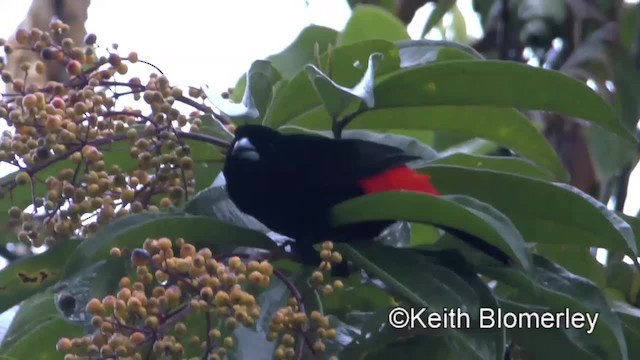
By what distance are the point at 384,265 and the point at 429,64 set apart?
0.24 metres

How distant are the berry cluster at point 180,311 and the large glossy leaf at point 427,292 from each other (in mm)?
103

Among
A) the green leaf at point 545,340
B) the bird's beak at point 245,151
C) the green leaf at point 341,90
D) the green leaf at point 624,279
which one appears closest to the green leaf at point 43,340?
the bird's beak at point 245,151

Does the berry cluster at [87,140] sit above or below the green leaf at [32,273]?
above

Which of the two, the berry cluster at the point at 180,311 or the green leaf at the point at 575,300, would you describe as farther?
the green leaf at the point at 575,300

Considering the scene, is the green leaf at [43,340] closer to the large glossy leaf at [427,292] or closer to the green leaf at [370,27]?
the large glossy leaf at [427,292]

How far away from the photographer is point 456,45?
1.34 m

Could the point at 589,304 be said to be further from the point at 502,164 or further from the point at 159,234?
the point at 159,234

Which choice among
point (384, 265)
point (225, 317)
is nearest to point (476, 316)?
point (384, 265)

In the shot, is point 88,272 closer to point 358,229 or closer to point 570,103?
point 358,229

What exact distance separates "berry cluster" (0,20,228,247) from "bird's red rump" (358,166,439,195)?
20 cm

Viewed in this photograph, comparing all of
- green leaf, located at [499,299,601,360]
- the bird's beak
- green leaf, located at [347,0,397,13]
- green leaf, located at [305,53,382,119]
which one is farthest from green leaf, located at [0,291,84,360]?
green leaf, located at [347,0,397,13]

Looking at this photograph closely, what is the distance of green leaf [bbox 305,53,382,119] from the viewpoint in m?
1.05

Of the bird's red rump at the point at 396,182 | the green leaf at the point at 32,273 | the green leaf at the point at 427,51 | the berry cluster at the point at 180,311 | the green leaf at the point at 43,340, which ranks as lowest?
the green leaf at the point at 43,340

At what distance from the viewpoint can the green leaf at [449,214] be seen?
1053 millimetres
